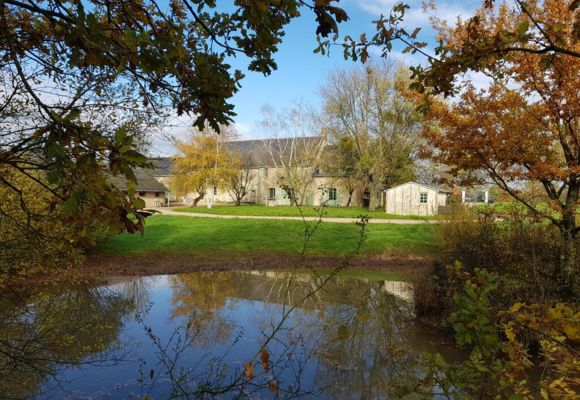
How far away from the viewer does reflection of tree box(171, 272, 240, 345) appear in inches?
303

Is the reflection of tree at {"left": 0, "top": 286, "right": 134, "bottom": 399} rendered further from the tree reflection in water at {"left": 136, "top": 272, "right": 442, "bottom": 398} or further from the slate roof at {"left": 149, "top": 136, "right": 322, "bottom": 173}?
the slate roof at {"left": 149, "top": 136, "right": 322, "bottom": 173}

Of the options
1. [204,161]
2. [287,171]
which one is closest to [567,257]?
[287,171]

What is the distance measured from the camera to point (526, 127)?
26.1ft

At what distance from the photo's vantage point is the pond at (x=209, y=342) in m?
5.36

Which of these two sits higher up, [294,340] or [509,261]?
[509,261]

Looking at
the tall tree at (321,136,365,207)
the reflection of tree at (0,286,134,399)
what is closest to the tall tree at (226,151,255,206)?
the tall tree at (321,136,365,207)

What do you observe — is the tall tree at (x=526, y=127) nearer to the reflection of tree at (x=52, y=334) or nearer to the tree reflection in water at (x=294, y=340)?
the tree reflection in water at (x=294, y=340)

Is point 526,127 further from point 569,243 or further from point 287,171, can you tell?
point 287,171

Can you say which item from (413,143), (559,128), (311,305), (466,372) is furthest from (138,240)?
(413,143)

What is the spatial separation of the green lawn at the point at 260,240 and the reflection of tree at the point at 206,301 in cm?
346

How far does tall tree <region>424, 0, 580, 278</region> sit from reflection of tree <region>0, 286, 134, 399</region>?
7.52 metres

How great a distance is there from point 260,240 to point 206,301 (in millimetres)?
8394

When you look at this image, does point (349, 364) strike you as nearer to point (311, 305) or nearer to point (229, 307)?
point (311, 305)

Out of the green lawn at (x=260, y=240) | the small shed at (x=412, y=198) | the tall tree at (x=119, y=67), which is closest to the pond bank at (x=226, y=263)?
the green lawn at (x=260, y=240)
